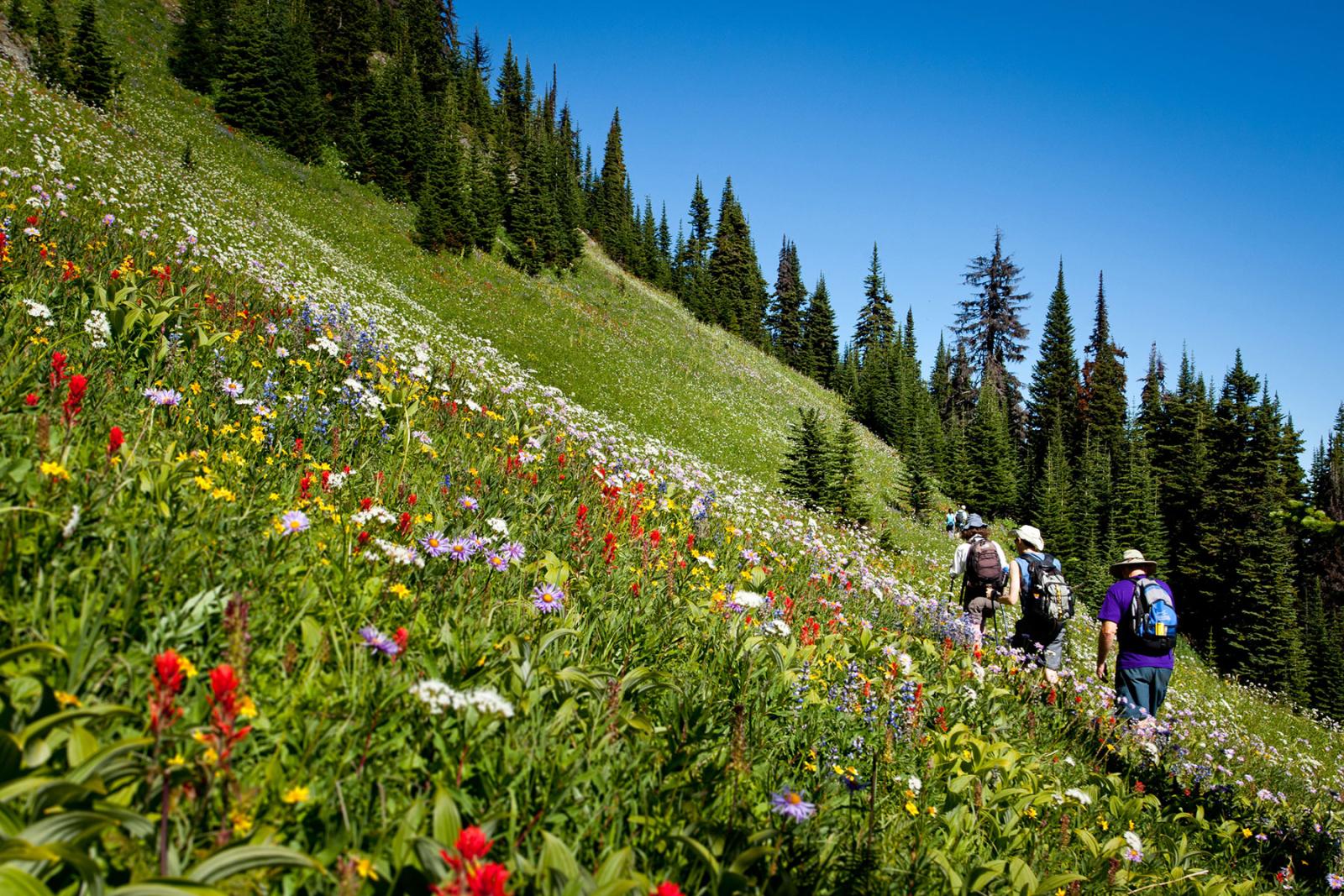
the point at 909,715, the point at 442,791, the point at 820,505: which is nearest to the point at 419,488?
the point at 442,791

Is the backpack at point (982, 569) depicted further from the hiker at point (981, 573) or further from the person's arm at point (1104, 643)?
the person's arm at point (1104, 643)

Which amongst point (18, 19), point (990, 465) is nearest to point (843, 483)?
point (990, 465)

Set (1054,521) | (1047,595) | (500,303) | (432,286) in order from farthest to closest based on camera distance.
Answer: (1054,521)
(500,303)
(432,286)
(1047,595)

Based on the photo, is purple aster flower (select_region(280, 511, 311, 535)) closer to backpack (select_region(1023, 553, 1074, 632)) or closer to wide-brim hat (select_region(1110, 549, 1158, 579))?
wide-brim hat (select_region(1110, 549, 1158, 579))

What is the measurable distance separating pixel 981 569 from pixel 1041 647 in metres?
1.60

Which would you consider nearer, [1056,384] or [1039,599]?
[1039,599]

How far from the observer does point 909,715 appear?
3.54 m

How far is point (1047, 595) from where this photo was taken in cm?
757

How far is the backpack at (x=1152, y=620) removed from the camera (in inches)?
251

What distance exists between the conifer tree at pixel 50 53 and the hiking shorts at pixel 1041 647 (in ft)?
102

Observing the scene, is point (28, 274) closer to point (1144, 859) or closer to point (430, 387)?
point (430, 387)

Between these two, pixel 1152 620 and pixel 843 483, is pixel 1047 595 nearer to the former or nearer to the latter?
pixel 1152 620

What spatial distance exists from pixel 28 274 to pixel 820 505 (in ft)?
49.8

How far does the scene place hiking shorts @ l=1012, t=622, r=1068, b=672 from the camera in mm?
7059
